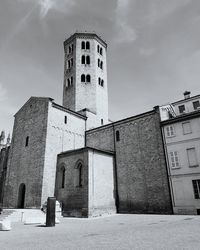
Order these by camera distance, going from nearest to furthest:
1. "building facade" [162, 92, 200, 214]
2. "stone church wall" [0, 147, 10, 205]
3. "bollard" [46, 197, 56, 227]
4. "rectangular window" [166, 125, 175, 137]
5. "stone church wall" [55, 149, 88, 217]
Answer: "bollard" [46, 197, 56, 227]
"building facade" [162, 92, 200, 214]
"stone church wall" [55, 149, 88, 217]
"rectangular window" [166, 125, 175, 137]
"stone church wall" [0, 147, 10, 205]

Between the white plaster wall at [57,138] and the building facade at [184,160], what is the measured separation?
11748 millimetres

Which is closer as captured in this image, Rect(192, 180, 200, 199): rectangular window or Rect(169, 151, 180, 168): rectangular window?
Rect(192, 180, 200, 199): rectangular window

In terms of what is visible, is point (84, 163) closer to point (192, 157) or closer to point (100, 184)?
point (100, 184)

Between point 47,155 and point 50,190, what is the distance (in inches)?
149

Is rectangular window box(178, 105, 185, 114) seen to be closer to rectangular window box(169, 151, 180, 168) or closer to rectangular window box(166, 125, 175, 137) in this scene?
rectangular window box(166, 125, 175, 137)

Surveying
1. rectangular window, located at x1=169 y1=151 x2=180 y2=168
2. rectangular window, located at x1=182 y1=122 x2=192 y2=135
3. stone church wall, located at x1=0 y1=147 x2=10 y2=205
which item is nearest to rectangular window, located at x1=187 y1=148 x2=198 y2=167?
rectangular window, located at x1=169 y1=151 x2=180 y2=168

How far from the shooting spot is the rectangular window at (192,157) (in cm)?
1694

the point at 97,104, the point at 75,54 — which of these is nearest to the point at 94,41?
the point at 75,54

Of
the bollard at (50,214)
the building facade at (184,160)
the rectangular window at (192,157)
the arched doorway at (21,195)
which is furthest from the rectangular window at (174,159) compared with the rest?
the arched doorway at (21,195)

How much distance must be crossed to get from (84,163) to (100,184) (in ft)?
9.21

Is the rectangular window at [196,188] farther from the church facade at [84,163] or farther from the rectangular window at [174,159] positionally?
the church facade at [84,163]

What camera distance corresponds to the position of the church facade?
1869 centimetres

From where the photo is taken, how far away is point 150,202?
1844cm

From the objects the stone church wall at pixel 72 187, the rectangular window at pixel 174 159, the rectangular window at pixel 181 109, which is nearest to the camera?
the rectangular window at pixel 174 159
